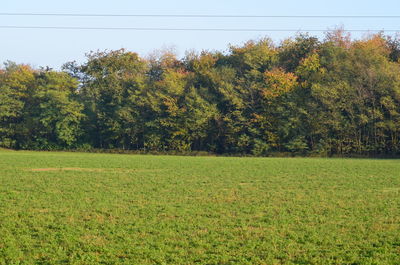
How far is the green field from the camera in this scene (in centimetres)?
964

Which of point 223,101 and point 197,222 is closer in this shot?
point 197,222

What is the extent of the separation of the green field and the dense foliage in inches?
1277

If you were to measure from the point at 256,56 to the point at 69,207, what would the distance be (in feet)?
158

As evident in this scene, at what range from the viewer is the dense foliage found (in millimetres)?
54219

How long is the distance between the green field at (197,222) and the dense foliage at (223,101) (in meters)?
32.4

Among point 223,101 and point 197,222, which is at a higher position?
point 223,101

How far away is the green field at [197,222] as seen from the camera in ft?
31.6

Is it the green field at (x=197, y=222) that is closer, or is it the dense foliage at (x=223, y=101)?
the green field at (x=197, y=222)

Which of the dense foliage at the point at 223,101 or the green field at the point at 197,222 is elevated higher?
the dense foliage at the point at 223,101

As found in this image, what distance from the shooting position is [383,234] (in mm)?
11617

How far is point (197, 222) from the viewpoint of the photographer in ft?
42.6

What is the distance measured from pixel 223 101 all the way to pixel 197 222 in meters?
48.0

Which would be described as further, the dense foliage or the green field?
the dense foliage

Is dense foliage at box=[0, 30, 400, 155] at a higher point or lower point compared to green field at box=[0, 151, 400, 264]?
higher
